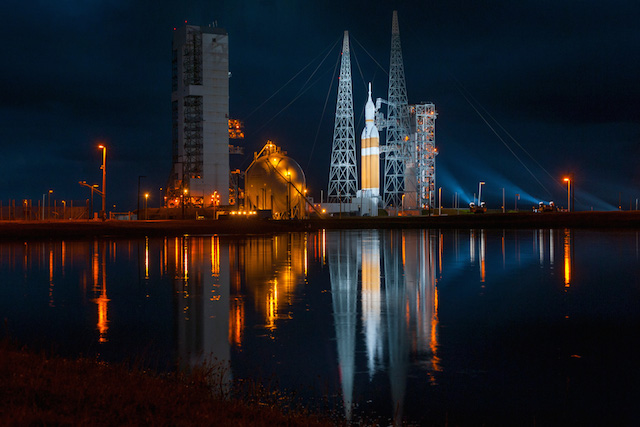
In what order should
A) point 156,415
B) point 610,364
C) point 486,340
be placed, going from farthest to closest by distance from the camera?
point 486,340 → point 610,364 → point 156,415

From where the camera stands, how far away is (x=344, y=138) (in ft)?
365

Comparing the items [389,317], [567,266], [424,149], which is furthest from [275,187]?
[389,317]

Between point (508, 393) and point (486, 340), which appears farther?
point (486, 340)

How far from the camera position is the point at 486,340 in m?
11.3

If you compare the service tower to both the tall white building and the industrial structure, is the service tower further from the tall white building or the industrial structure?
the tall white building

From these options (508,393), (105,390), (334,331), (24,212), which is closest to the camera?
A: (105,390)

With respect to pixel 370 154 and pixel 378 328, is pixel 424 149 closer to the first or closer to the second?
pixel 370 154

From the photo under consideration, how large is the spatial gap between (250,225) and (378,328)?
47.3 meters

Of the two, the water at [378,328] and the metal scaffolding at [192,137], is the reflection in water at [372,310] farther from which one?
the metal scaffolding at [192,137]

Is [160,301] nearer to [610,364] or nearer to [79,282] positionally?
[79,282]

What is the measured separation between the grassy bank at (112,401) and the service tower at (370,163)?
104136mm

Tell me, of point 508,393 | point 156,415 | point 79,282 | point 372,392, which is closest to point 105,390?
point 156,415

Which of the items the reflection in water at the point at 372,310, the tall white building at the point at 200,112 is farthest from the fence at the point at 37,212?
the reflection in water at the point at 372,310

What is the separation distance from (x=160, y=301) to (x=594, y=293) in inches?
440
